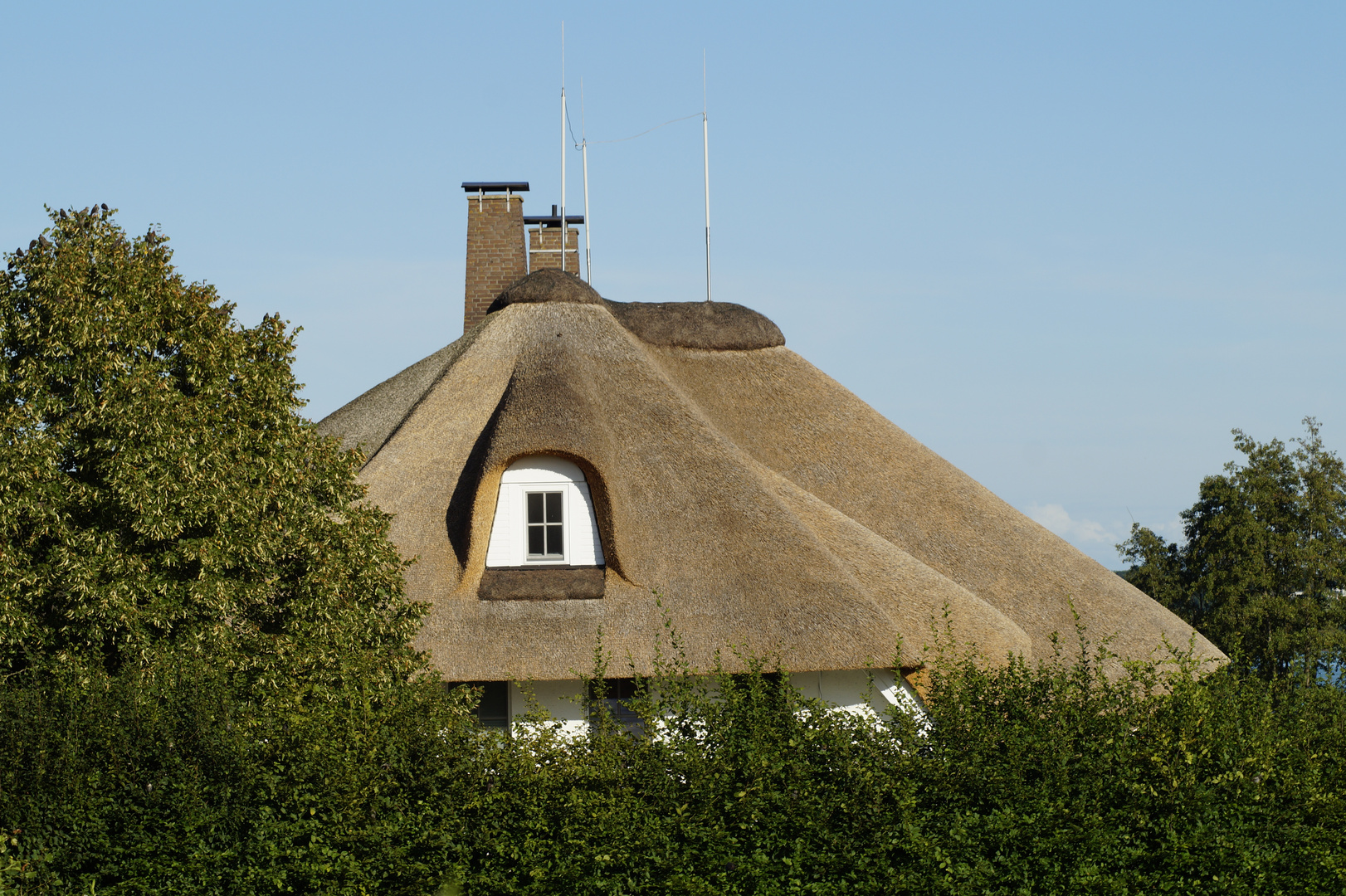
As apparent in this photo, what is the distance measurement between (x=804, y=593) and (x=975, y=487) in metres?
5.99

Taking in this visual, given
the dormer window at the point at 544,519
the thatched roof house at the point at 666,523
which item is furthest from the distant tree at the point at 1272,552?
the dormer window at the point at 544,519

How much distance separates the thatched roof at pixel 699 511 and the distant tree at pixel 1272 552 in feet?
64.4

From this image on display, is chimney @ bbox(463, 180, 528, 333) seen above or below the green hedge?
above

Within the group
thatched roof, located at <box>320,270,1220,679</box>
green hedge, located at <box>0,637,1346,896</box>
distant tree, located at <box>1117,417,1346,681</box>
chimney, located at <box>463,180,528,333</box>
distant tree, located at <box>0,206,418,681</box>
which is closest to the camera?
green hedge, located at <box>0,637,1346,896</box>

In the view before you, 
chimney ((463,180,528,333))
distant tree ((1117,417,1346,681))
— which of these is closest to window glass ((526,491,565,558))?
chimney ((463,180,528,333))

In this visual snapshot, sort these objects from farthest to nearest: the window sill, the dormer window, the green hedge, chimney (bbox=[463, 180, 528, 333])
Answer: chimney (bbox=[463, 180, 528, 333])
the dormer window
the window sill
the green hedge

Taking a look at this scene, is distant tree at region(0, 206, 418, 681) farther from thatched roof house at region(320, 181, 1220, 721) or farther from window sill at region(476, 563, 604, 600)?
thatched roof house at region(320, 181, 1220, 721)

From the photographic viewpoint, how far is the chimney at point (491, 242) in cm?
2277

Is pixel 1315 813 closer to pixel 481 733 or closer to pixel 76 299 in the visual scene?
pixel 481 733

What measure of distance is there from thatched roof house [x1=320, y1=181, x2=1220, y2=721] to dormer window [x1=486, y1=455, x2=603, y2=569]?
0.02 metres

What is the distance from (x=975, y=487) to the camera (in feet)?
62.7

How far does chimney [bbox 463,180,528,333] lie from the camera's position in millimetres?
22766

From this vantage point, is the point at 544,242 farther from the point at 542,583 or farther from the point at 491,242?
the point at 542,583

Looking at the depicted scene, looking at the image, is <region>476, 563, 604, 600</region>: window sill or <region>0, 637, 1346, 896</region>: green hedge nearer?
<region>0, 637, 1346, 896</region>: green hedge
